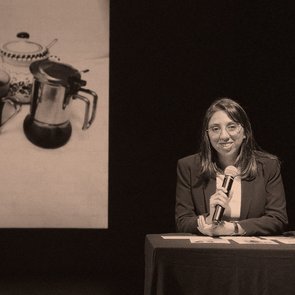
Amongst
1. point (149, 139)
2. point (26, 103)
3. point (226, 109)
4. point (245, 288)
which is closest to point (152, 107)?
point (149, 139)

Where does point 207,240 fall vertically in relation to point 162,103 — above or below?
below

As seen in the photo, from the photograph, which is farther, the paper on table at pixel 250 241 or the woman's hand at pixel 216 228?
the woman's hand at pixel 216 228

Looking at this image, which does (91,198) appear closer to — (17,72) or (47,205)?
(47,205)

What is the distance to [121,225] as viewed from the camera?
4.15 meters

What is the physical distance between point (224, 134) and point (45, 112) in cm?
203

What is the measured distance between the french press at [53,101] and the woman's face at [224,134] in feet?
5.75

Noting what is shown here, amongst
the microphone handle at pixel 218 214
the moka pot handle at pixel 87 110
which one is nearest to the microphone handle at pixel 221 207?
the microphone handle at pixel 218 214

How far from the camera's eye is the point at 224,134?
244cm

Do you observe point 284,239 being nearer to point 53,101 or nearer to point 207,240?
point 207,240

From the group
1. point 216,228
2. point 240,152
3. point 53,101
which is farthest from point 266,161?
point 53,101

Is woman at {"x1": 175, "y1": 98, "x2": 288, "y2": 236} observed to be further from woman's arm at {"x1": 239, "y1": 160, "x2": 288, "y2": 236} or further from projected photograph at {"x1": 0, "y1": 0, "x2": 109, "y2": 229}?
projected photograph at {"x1": 0, "y1": 0, "x2": 109, "y2": 229}

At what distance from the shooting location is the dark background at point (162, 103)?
162 inches

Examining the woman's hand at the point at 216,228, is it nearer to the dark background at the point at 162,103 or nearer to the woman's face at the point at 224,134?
the woman's face at the point at 224,134

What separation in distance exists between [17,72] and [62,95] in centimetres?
38
